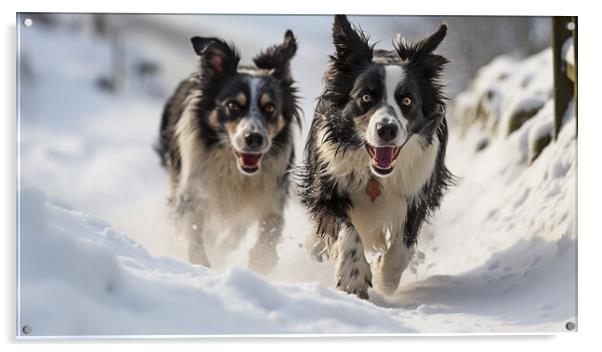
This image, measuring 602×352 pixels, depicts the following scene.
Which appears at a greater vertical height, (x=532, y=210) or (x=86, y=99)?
(x=86, y=99)

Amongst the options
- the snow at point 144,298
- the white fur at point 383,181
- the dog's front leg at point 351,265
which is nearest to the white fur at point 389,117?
the white fur at point 383,181

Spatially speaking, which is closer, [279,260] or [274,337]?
[274,337]

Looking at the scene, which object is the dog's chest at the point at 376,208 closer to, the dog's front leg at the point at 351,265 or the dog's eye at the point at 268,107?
the dog's front leg at the point at 351,265

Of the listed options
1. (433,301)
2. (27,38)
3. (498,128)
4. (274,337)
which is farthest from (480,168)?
(27,38)

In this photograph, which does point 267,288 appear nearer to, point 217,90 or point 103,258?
point 103,258

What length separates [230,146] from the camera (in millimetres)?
4609

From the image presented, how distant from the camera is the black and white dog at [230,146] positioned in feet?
14.8

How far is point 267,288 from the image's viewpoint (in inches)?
145

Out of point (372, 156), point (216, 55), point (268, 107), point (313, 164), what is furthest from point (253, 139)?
point (372, 156)

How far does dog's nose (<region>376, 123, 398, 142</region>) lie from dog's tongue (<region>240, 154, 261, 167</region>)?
77cm

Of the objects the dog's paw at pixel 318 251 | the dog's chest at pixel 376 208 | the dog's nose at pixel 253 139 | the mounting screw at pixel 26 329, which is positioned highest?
the dog's nose at pixel 253 139

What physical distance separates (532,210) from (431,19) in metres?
1.09

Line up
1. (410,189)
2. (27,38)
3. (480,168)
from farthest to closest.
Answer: (480,168) < (410,189) < (27,38)

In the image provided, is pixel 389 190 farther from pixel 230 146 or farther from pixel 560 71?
pixel 560 71
